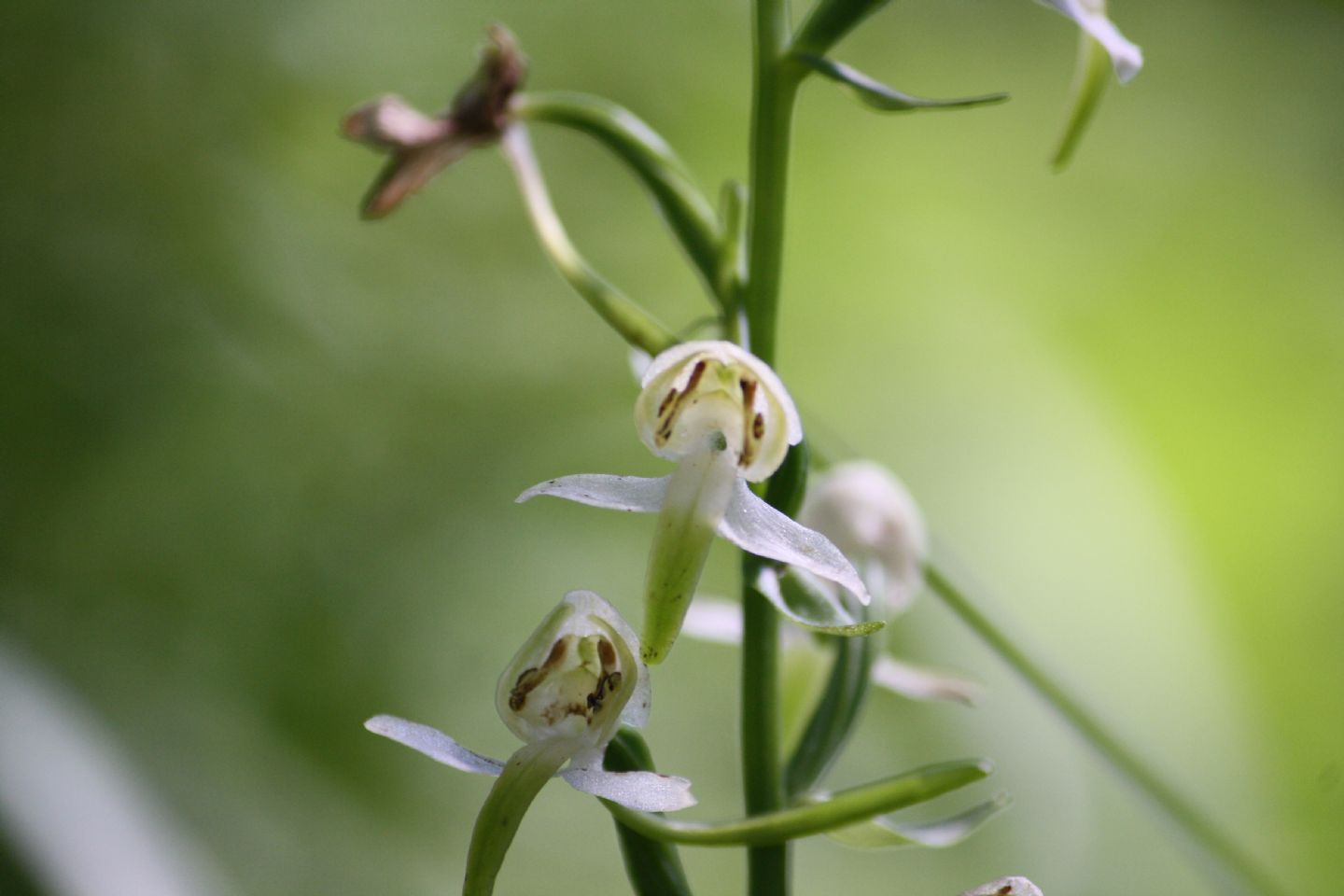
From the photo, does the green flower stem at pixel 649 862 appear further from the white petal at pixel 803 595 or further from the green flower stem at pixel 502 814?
the white petal at pixel 803 595

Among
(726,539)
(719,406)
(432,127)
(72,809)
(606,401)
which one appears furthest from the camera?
(606,401)

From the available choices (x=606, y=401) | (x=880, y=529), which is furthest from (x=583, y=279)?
(x=606, y=401)

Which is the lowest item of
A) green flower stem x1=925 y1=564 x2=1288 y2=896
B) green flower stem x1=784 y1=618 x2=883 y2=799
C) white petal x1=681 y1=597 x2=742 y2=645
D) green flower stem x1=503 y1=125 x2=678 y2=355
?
green flower stem x1=784 y1=618 x2=883 y2=799

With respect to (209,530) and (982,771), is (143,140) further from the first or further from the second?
(982,771)

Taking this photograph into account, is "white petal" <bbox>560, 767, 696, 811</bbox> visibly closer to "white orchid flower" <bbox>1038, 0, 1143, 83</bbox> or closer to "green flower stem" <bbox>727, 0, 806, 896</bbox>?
"green flower stem" <bbox>727, 0, 806, 896</bbox>

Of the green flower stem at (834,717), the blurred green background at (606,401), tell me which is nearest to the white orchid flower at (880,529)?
the green flower stem at (834,717)

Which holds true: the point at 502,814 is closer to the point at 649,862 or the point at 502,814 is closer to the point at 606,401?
the point at 649,862

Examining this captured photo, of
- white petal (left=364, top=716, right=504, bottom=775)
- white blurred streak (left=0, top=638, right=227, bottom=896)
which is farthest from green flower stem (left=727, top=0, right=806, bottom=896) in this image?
white blurred streak (left=0, top=638, right=227, bottom=896)
